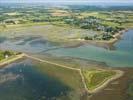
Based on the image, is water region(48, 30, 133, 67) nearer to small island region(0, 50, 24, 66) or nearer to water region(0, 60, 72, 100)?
small island region(0, 50, 24, 66)

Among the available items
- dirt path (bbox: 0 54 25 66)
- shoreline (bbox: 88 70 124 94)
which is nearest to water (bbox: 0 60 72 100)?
dirt path (bbox: 0 54 25 66)

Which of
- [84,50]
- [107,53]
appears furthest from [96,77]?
[84,50]

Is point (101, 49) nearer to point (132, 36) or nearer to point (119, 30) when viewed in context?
point (132, 36)

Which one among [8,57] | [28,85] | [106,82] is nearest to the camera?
[28,85]

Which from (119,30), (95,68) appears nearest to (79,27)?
(119,30)

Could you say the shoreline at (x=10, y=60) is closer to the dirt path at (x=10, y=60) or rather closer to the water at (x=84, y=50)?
the dirt path at (x=10, y=60)

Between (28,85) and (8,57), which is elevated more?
(28,85)

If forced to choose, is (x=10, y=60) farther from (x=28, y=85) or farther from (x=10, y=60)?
(x=28, y=85)
